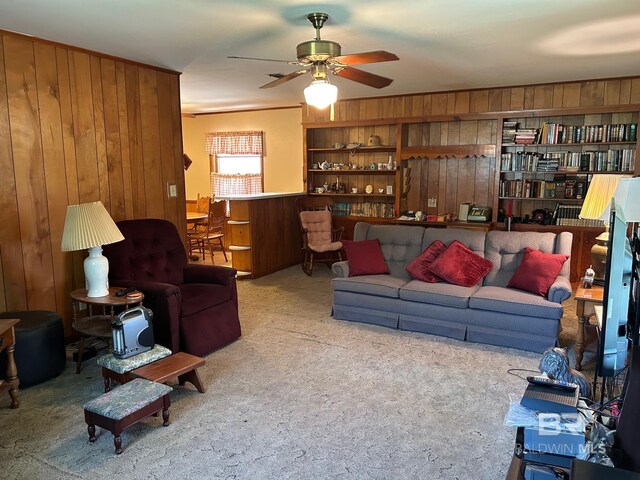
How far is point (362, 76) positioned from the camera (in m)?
3.33

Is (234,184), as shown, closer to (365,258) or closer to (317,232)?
(317,232)

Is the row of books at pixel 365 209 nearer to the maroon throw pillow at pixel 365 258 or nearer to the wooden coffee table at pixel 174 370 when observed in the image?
the maroon throw pillow at pixel 365 258

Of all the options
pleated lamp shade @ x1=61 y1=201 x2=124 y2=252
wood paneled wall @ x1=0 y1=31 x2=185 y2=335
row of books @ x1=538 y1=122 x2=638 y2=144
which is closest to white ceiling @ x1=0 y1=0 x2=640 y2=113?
wood paneled wall @ x1=0 y1=31 x2=185 y2=335

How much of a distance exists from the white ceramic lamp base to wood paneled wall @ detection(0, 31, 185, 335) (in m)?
0.66

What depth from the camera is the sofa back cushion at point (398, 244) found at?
461 centimetres

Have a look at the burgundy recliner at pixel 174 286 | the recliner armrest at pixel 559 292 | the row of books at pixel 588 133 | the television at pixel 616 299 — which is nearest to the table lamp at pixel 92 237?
the burgundy recliner at pixel 174 286

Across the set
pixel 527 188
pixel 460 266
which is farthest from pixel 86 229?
pixel 527 188

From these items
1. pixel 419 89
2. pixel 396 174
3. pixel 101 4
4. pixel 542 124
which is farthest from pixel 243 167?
pixel 101 4

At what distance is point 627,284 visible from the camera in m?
1.77

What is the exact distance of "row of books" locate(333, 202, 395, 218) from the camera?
21.9ft

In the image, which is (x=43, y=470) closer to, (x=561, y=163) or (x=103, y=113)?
(x=103, y=113)

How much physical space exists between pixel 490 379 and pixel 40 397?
2979 millimetres

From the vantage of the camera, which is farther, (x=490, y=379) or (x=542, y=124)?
(x=542, y=124)

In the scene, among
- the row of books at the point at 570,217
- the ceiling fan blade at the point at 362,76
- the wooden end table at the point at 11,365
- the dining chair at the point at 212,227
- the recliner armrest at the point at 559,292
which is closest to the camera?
the wooden end table at the point at 11,365
